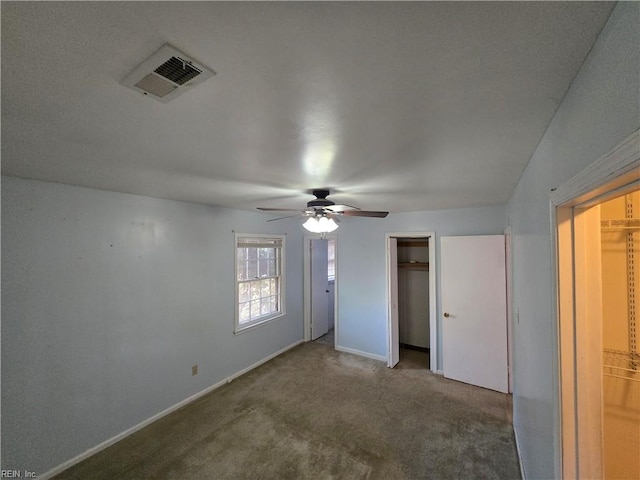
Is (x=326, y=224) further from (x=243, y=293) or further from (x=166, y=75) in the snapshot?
(x=243, y=293)

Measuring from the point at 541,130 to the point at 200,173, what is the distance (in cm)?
210

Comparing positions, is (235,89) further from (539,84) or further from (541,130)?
(541,130)

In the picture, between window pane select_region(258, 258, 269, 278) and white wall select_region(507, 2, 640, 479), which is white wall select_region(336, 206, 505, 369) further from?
white wall select_region(507, 2, 640, 479)

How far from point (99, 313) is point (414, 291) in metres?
4.67

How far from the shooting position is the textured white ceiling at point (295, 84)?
0.64 m

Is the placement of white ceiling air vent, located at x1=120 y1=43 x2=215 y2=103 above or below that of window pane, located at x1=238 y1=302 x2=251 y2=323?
above

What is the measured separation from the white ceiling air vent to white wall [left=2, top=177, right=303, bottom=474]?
2.11 m

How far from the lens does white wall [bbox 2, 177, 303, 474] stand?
6.80ft

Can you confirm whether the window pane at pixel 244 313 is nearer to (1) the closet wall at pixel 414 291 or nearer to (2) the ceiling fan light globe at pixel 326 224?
(2) the ceiling fan light globe at pixel 326 224

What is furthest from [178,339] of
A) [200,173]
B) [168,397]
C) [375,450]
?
[375,450]

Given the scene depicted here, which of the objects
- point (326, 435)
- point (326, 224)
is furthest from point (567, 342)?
point (326, 435)

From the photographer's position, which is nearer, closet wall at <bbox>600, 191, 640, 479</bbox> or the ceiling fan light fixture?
closet wall at <bbox>600, 191, 640, 479</bbox>

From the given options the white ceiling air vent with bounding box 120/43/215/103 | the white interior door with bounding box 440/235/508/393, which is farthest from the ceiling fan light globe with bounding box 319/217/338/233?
the white interior door with bounding box 440/235/508/393

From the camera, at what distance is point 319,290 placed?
564cm
